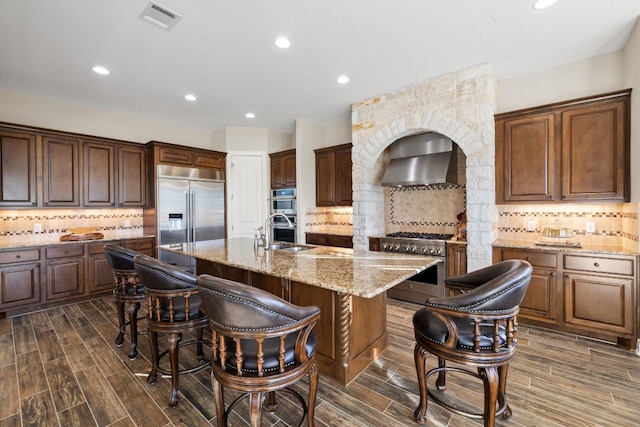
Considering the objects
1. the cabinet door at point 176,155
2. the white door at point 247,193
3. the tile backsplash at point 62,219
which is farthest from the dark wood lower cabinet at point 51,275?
the white door at point 247,193

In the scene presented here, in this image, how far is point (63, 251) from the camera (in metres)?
4.02

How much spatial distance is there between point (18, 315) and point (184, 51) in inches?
152

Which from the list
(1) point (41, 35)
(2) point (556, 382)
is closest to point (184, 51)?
(1) point (41, 35)

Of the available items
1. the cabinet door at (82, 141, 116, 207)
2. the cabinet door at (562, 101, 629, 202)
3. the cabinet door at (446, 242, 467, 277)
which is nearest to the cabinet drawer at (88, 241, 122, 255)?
the cabinet door at (82, 141, 116, 207)

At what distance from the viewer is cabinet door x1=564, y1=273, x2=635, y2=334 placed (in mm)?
2713

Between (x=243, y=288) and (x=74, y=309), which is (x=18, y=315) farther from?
(x=243, y=288)

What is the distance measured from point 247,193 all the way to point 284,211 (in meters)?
0.93

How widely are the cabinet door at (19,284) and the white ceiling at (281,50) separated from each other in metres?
2.38

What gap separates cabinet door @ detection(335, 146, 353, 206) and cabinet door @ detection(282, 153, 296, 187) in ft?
2.85

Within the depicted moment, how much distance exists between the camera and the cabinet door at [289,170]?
558 cm

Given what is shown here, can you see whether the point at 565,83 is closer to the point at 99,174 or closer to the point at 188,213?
the point at 188,213

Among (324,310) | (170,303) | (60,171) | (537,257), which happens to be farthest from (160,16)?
(537,257)

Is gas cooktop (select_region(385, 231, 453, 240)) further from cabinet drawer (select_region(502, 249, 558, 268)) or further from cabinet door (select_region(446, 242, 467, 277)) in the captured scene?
cabinet drawer (select_region(502, 249, 558, 268))

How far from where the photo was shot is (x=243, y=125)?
5871mm
